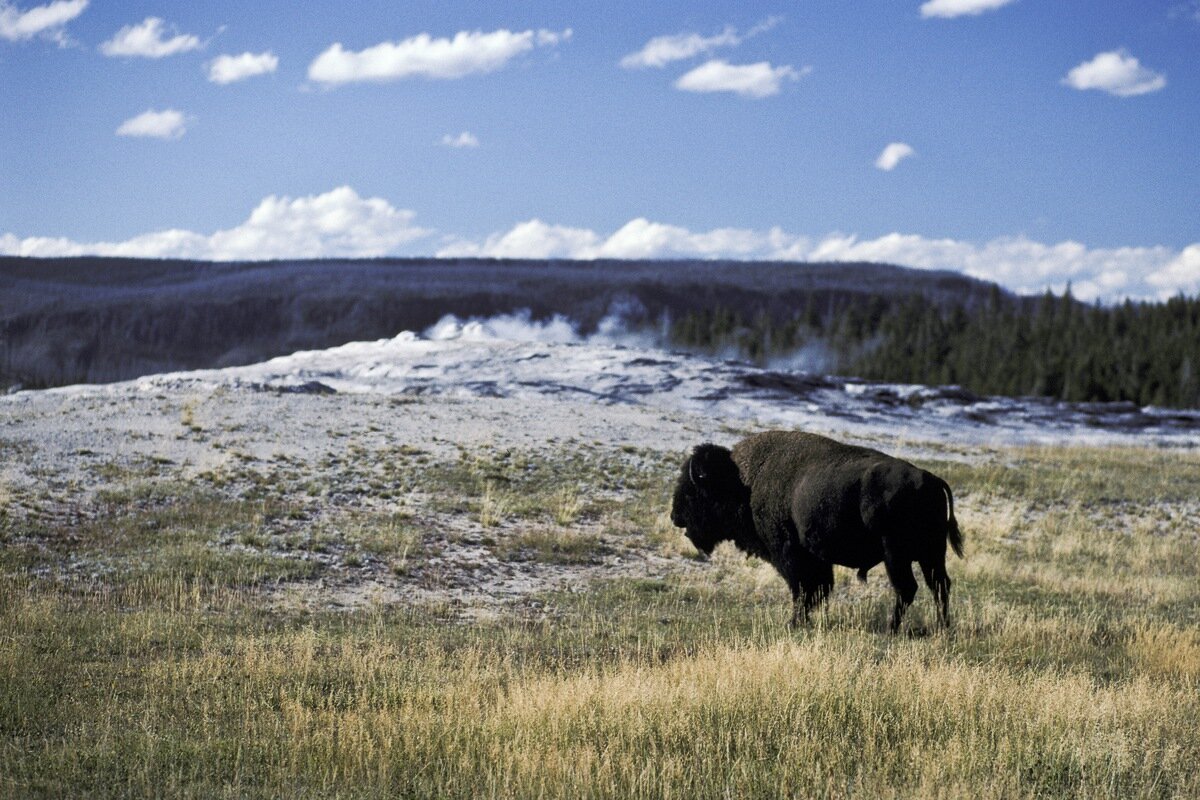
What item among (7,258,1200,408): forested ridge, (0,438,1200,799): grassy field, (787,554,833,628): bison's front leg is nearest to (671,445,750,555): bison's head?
(0,438,1200,799): grassy field

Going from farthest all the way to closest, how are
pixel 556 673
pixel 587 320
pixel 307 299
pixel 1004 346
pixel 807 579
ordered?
1. pixel 587 320
2. pixel 307 299
3. pixel 1004 346
4. pixel 807 579
5. pixel 556 673

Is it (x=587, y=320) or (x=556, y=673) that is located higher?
(x=587, y=320)

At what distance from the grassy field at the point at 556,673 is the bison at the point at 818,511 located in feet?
1.74

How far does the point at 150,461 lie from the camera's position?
65.3 feet

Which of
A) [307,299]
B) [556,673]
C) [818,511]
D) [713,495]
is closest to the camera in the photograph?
[556,673]

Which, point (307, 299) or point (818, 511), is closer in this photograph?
point (818, 511)

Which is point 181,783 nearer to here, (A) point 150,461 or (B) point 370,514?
(B) point 370,514

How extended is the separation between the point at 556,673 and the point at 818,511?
10.7 ft

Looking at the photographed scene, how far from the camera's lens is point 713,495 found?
12047 mm

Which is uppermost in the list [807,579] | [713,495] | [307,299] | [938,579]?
[307,299]

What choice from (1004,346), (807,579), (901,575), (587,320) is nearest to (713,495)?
(807,579)

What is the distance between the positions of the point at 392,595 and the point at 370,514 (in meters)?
4.57

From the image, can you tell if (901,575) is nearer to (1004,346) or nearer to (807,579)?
(807,579)

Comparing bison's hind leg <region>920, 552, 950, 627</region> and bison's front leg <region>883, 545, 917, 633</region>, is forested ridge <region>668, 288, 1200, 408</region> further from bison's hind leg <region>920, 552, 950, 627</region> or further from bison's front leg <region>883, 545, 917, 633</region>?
bison's front leg <region>883, 545, 917, 633</region>
